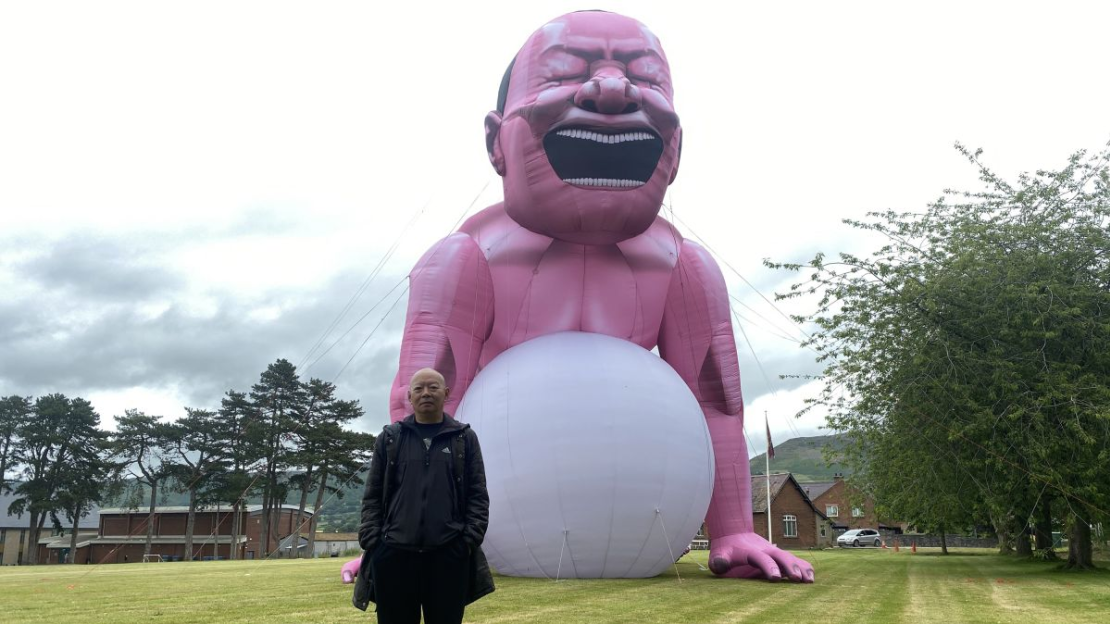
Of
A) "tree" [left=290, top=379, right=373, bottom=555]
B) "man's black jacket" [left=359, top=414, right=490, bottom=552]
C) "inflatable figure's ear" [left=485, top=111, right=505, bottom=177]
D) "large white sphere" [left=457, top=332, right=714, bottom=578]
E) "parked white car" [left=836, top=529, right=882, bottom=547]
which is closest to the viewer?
"man's black jacket" [left=359, top=414, right=490, bottom=552]

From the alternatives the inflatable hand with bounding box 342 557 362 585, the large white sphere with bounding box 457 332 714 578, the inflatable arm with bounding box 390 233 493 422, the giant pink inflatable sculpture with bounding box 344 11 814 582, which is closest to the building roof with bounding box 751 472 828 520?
the giant pink inflatable sculpture with bounding box 344 11 814 582

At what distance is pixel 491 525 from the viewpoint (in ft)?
27.5

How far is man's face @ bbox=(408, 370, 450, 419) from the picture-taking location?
3400 mm

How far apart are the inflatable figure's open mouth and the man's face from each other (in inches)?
231

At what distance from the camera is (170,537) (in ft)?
139

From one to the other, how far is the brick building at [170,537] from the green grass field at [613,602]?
34077mm

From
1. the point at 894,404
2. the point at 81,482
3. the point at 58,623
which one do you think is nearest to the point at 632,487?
the point at 58,623

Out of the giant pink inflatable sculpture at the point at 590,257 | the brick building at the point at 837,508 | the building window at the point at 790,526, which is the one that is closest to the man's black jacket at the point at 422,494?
the giant pink inflatable sculpture at the point at 590,257

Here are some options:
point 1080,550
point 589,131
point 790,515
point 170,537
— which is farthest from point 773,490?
point 589,131

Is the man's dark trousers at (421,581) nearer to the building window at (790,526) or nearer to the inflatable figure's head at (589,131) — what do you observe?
the inflatable figure's head at (589,131)

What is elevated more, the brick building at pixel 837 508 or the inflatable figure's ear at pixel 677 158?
Result: the inflatable figure's ear at pixel 677 158

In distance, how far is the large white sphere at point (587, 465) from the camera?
805 cm

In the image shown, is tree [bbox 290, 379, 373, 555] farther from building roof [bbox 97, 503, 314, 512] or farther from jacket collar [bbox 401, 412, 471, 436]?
jacket collar [bbox 401, 412, 471, 436]

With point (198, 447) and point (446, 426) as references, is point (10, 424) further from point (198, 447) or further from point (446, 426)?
point (446, 426)
